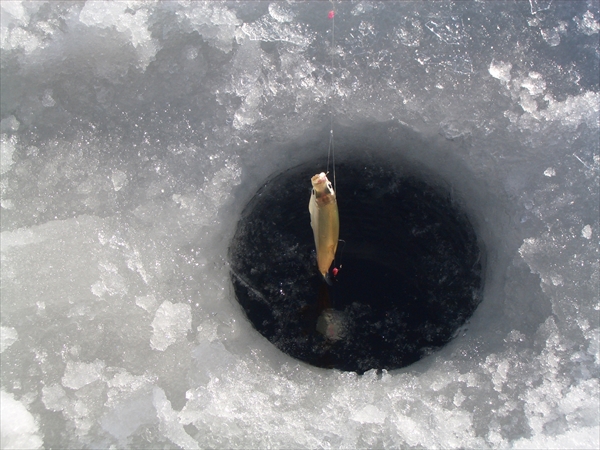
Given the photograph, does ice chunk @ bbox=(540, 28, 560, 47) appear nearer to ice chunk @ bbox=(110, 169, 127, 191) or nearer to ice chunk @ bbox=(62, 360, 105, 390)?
ice chunk @ bbox=(110, 169, 127, 191)

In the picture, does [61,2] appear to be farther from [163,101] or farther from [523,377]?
[523,377]

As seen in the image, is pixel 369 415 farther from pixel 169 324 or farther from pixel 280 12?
pixel 280 12

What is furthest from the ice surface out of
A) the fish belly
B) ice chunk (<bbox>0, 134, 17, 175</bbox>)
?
the fish belly

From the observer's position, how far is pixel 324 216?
109 centimetres

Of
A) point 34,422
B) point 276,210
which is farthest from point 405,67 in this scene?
point 34,422

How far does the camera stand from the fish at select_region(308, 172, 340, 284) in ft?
3.25

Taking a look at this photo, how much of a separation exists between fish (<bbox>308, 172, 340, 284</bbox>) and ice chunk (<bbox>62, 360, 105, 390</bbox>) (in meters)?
0.59

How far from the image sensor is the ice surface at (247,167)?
1175mm

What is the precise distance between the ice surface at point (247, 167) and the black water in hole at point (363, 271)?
0.21 ft

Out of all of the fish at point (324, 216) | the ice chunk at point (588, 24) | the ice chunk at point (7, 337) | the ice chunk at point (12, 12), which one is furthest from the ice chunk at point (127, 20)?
the ice chunk at point (588, 24)

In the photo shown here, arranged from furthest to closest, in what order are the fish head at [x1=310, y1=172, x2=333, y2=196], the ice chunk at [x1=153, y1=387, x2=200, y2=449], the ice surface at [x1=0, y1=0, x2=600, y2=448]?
the ice surface at [x1=0, y1=0, x2=600, y2=448], the ice chunk at [x1=153, y1=387, x2=200, y2=449], the fish head at [x1=310, y1=172, x2=333, y2=196]

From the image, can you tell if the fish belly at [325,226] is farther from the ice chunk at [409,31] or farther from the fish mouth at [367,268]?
the ice chunk at [409,31]

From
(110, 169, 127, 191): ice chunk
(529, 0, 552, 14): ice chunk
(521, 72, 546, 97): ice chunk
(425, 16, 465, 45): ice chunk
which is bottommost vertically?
(110, 169, 127, 191): ice chunk

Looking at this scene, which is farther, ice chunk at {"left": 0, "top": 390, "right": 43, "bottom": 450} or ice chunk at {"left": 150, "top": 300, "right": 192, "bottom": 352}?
ice chunk at {"left": 150, "top": 300, "right": 192, "bottom": 352}
